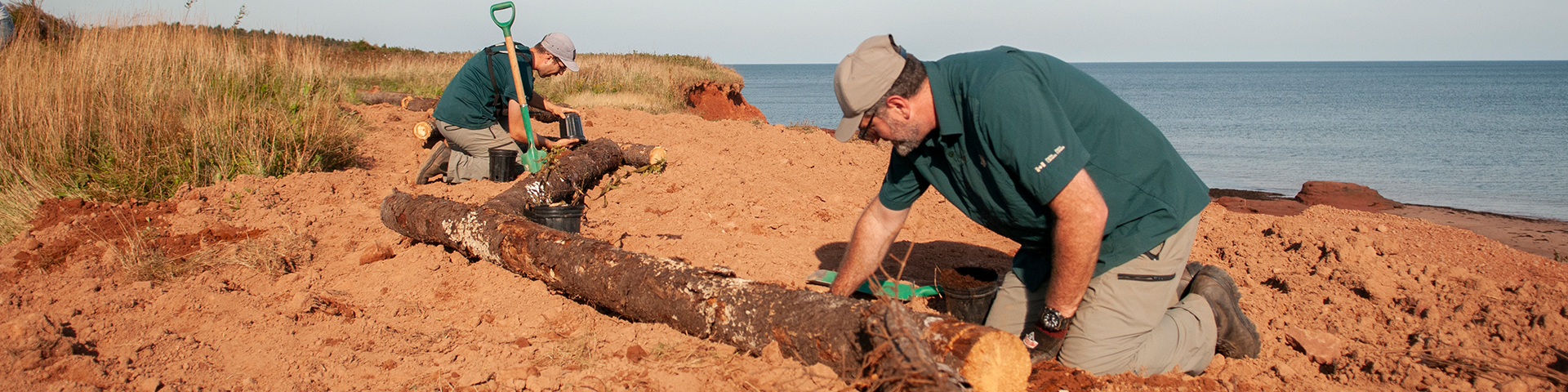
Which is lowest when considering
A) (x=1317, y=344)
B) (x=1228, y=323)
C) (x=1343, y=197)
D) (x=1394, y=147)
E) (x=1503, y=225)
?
(x=1503, y=225)

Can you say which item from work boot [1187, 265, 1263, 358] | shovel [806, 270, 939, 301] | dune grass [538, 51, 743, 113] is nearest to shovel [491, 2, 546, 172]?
shovel [806, 270, 939, 301]

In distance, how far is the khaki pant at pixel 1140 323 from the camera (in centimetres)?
271

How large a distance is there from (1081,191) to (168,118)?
616cm

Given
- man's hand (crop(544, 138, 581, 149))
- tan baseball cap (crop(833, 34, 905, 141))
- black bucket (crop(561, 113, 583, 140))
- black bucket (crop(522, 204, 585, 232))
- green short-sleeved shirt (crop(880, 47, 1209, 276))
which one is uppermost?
tan baseball cap (crop(833, 34, 905, 141))

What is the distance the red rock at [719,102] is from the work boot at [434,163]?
13420mm

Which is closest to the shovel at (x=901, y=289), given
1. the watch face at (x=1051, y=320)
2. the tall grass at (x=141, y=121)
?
the watch face at (x=1051, y=320)

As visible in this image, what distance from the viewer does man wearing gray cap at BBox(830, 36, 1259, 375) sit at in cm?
222

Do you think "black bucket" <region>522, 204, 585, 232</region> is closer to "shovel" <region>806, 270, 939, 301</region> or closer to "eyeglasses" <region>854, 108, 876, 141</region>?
"shovel" <region>806, 270, 939, 301</region>

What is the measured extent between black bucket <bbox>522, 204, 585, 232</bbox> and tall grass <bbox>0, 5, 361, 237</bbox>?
250cm

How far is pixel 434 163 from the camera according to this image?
6.55 meters

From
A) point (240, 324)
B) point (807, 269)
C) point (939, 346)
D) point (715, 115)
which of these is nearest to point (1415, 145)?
point (715, 115)

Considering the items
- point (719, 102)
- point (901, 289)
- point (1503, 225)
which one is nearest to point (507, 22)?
point (901, 289)

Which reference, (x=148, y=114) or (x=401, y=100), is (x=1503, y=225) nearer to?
(x=148, y=114)

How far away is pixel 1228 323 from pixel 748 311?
1896 millimetres
